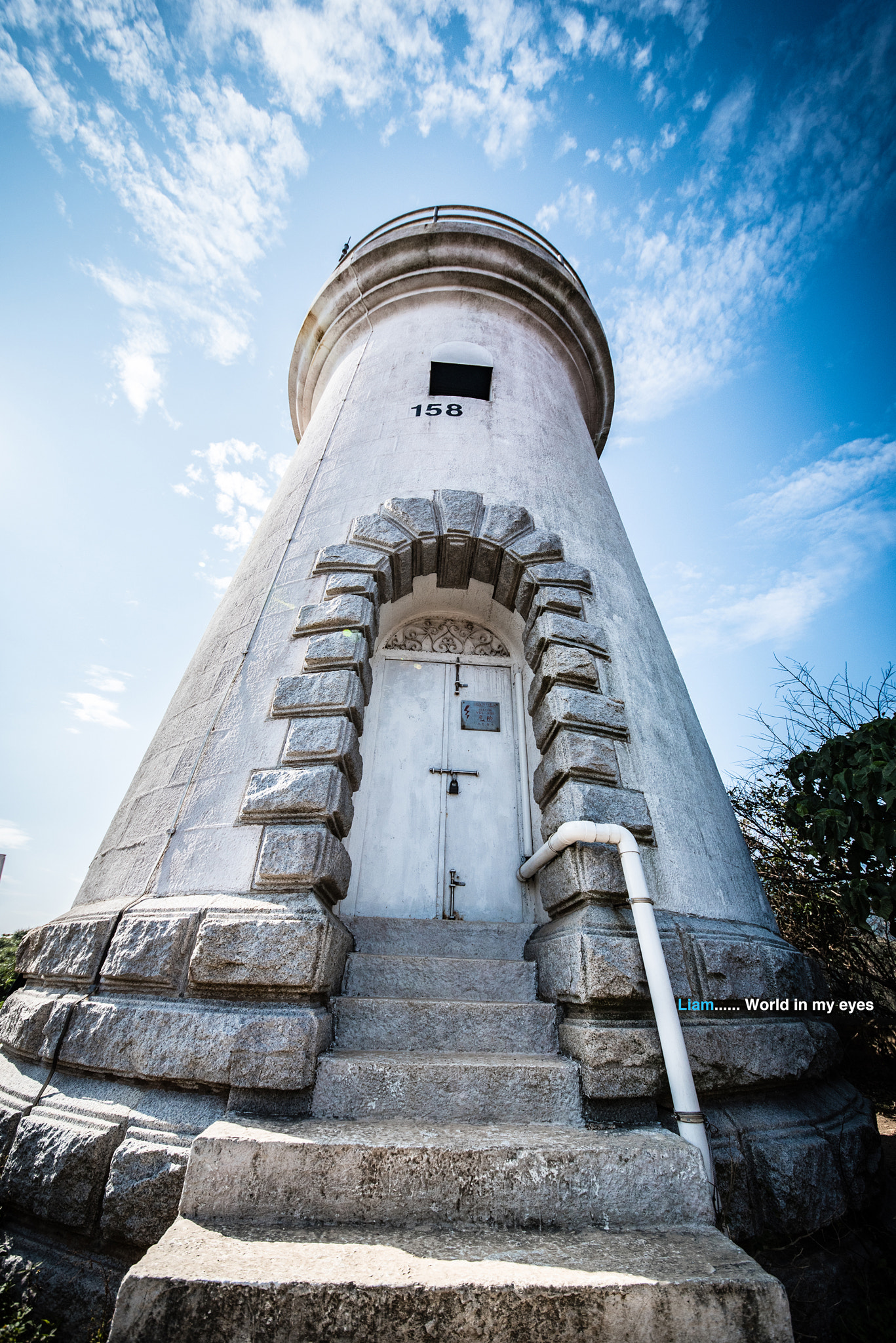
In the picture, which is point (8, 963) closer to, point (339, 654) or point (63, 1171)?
point (63, 1171)

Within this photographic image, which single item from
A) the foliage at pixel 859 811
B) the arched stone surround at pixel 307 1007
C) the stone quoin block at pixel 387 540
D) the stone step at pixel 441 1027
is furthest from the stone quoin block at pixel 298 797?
the foliage at pixel 859 811

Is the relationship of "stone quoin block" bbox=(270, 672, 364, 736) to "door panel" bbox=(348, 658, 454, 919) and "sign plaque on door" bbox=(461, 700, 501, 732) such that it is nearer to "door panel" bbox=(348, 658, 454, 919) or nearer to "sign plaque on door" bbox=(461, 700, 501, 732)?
"door panel" bbox=(348, 658, 454, 919)

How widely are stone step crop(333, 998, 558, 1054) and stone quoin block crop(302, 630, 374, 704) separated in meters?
1.86

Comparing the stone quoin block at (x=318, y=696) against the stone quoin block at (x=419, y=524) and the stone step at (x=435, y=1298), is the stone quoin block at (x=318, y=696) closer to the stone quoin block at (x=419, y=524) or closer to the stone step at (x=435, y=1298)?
the stone quoin block at (x=419, y=524)

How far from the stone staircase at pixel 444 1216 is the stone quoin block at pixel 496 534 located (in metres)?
3.11

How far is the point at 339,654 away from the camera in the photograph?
3.89 meters

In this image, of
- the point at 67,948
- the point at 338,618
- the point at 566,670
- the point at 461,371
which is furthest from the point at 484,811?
the point at 461,371

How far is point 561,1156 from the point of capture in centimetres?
220

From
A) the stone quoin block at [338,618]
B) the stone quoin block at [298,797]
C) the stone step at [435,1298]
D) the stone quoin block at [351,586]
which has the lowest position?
the stone step at [435,1298]

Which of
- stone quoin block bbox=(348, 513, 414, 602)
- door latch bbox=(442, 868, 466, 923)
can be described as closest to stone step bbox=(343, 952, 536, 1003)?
door latch bbox=(442, 868, 466, 923)

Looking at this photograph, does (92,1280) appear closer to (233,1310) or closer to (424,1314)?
(233,1310)

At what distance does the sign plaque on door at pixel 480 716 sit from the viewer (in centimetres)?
471

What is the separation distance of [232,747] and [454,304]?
233 inches

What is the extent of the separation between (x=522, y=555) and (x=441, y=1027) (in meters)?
3.26
